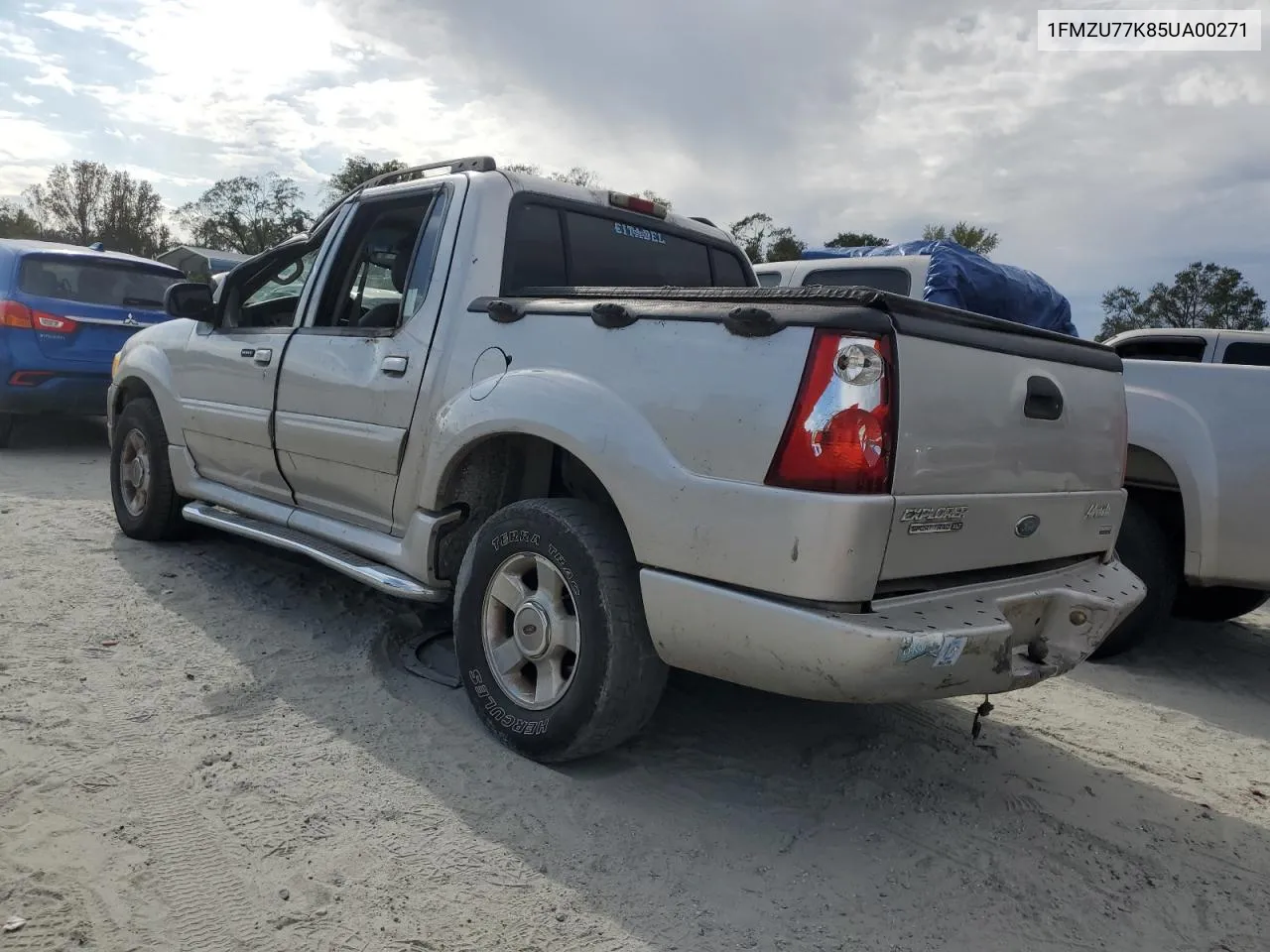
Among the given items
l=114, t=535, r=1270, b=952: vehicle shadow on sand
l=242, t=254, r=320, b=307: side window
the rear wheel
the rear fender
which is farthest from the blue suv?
the rear wheel

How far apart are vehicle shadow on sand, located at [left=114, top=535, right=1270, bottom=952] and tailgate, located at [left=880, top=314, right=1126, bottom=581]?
0.82 meters

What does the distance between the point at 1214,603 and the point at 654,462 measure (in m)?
4.32

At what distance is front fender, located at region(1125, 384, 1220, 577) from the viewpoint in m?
4.20

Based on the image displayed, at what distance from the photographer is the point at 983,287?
682cm

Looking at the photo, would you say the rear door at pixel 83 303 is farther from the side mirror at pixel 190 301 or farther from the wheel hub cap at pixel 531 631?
the wheel hub cap at pixel 531 631

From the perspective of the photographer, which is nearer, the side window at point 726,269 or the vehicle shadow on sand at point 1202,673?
the vehicle shadow on sand at point 1202,673

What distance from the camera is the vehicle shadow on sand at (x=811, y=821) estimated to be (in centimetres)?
223

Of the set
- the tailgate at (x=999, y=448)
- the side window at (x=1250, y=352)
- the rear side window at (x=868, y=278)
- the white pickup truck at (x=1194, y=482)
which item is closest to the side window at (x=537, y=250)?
the tailgate at (x=999, y=448)

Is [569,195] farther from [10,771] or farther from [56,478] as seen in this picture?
[56,478]

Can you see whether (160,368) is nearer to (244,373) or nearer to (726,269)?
(244,373)

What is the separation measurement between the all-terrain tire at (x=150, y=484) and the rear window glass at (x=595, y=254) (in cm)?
270

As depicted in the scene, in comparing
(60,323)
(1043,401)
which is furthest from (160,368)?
(1043,401)

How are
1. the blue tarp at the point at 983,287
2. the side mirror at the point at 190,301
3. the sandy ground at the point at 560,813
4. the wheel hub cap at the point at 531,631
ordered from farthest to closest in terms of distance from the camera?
the blue tarp at the point at 983,287 < the side mirror at the point at 190,301 < the wheel hub cap at the point at 531,631 < the sandy ground at the point at 560,813

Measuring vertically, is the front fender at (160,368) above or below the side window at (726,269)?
below
